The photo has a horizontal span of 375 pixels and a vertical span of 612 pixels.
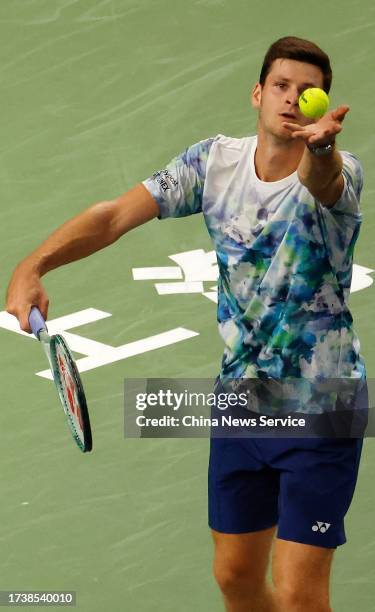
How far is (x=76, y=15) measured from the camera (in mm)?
13766

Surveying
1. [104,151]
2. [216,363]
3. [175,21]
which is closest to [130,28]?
[175,21]

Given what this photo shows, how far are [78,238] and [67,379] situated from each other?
61 cm

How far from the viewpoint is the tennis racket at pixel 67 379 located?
6809 millimetres

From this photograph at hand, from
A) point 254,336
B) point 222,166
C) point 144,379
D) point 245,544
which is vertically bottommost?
point 144,379

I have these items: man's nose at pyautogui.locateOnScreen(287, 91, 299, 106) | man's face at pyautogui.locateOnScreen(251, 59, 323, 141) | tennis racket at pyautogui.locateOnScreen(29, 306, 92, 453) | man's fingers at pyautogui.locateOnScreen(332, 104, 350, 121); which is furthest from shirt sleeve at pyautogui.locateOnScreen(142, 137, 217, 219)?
man's fingers at pyautogui.locateOnScreen(332, 104, 350, 121)

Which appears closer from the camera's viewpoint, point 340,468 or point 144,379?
point 340,468

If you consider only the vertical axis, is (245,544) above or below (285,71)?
below

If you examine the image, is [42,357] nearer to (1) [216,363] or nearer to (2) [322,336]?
(1) [216,363]

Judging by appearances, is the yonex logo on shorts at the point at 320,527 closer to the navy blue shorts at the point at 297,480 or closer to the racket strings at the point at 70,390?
the navy blue shorts at the point at 297,480

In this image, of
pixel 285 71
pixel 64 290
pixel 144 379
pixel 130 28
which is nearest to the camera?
pixel 285 71

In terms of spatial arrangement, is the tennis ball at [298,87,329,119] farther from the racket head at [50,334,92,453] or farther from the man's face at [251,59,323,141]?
the racket head at [50,334,92,453]

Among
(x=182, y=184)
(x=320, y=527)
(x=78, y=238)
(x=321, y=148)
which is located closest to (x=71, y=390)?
(x=78, y=238)

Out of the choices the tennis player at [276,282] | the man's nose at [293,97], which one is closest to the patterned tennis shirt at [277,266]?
the tennis player at [276,282]

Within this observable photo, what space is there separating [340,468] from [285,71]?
1651 mm
